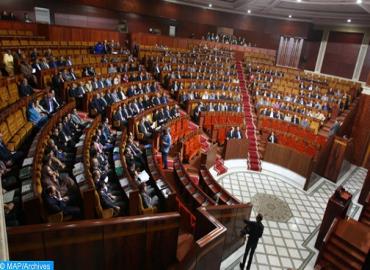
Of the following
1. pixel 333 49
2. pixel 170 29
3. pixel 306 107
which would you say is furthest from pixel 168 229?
pixel 333 49

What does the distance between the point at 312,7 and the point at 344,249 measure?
5609mm

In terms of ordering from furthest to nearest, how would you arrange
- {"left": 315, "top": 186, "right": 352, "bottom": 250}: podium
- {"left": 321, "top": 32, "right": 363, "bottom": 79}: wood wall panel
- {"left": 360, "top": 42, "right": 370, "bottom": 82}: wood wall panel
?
1. {"left": 321, "top": 32, "right": 363, "bottom": 79}: wood wall panel
2. {"left": 360, "top": 42, "right": 370, "bottom": 82}: wood wall panel
3. {"left": 315, "top": 186, "right": 352, "bottom": 250}: podium

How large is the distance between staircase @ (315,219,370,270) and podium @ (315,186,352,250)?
0.29 feet

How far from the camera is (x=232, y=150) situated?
4461 mm

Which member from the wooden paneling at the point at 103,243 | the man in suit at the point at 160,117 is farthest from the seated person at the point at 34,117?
the wooden paneling at the point at 103,243

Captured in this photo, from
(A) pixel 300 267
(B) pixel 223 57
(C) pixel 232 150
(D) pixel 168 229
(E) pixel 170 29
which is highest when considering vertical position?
(E) pixel 170 29

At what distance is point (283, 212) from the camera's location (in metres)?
3.48

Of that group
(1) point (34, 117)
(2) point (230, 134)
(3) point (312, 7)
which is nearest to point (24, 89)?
(1) point (34, 117)

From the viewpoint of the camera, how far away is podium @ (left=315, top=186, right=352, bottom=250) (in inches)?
112

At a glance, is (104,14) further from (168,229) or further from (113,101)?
(168,229)

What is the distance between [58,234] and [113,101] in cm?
267

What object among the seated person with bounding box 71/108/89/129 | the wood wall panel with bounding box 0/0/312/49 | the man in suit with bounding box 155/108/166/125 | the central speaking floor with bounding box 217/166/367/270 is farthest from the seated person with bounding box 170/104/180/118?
the wood wall panel with bounding box 0/0/312/49

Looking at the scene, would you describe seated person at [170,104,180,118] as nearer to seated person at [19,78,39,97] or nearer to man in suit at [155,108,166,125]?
man in suit at [155,108,166,125]

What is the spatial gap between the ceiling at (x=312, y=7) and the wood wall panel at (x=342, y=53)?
466 millimetres
